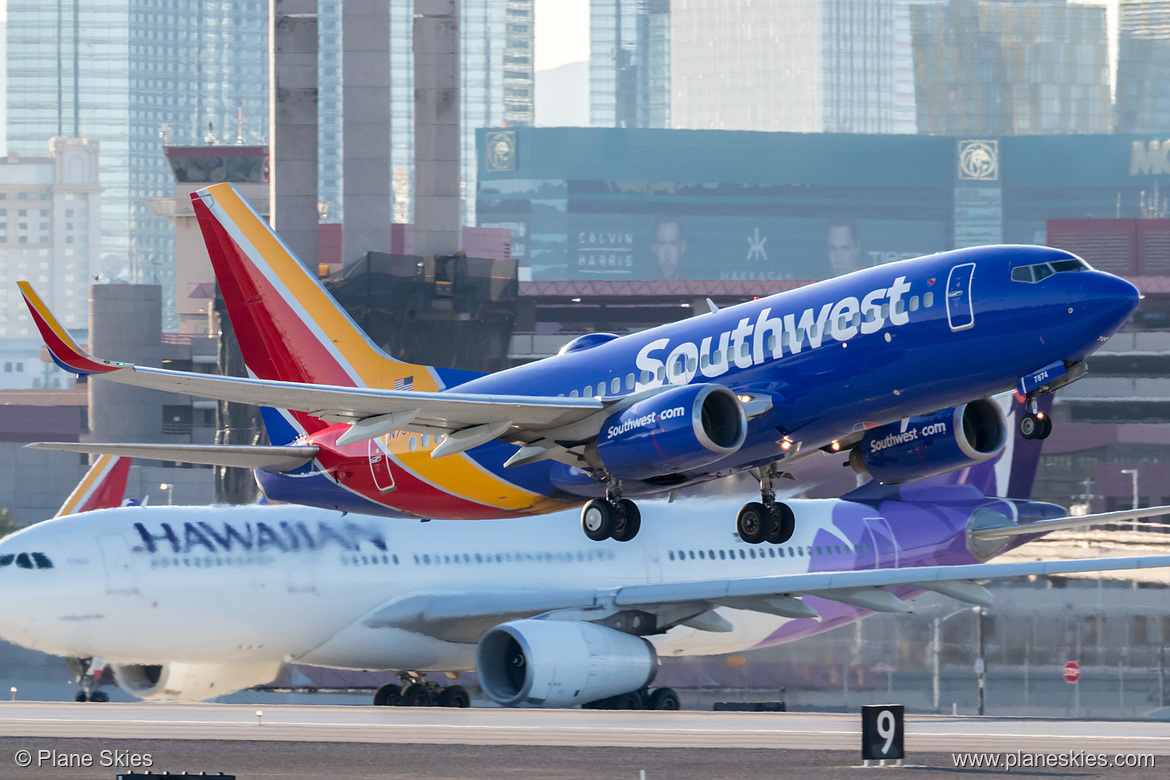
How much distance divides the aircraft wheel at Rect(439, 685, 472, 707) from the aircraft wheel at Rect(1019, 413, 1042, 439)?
25731mm

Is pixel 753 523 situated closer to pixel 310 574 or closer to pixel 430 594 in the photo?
pixel 430 594

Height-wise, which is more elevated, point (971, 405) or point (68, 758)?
point (971, 405)

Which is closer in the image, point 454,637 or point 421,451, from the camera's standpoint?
point 421,451

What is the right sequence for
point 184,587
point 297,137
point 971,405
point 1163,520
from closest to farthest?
point 971,405
point 184,587
point 297,137
point 1163,520

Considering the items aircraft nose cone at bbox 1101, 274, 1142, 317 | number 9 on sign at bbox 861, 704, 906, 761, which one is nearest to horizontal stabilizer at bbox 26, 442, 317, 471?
Answer: number 9 on sign at bbox 861, 704, 906, 761

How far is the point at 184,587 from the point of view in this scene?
45438 mm

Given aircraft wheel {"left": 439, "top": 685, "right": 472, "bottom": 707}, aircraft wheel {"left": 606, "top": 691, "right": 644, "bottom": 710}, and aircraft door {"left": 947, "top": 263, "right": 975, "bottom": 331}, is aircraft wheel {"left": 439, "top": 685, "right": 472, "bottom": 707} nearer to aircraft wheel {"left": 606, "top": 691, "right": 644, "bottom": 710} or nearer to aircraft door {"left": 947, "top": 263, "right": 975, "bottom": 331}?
aircraft wheel {"left": 606, "top": 691, "right": 644, "bottom": 710}

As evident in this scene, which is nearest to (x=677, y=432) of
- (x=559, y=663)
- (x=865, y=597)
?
(x=559, y=663)

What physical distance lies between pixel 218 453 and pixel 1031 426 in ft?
56.2

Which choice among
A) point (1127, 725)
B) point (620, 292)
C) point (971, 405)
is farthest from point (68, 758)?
point (620, 292)

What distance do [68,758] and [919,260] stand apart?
20.9m

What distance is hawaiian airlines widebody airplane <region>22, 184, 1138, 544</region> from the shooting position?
3062 centimetres

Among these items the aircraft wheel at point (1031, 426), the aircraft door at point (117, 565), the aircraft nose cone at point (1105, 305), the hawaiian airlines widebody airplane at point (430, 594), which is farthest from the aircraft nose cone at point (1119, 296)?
the aircraft door at point (117, 565)

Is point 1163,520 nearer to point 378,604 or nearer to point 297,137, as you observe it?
point 297,137
